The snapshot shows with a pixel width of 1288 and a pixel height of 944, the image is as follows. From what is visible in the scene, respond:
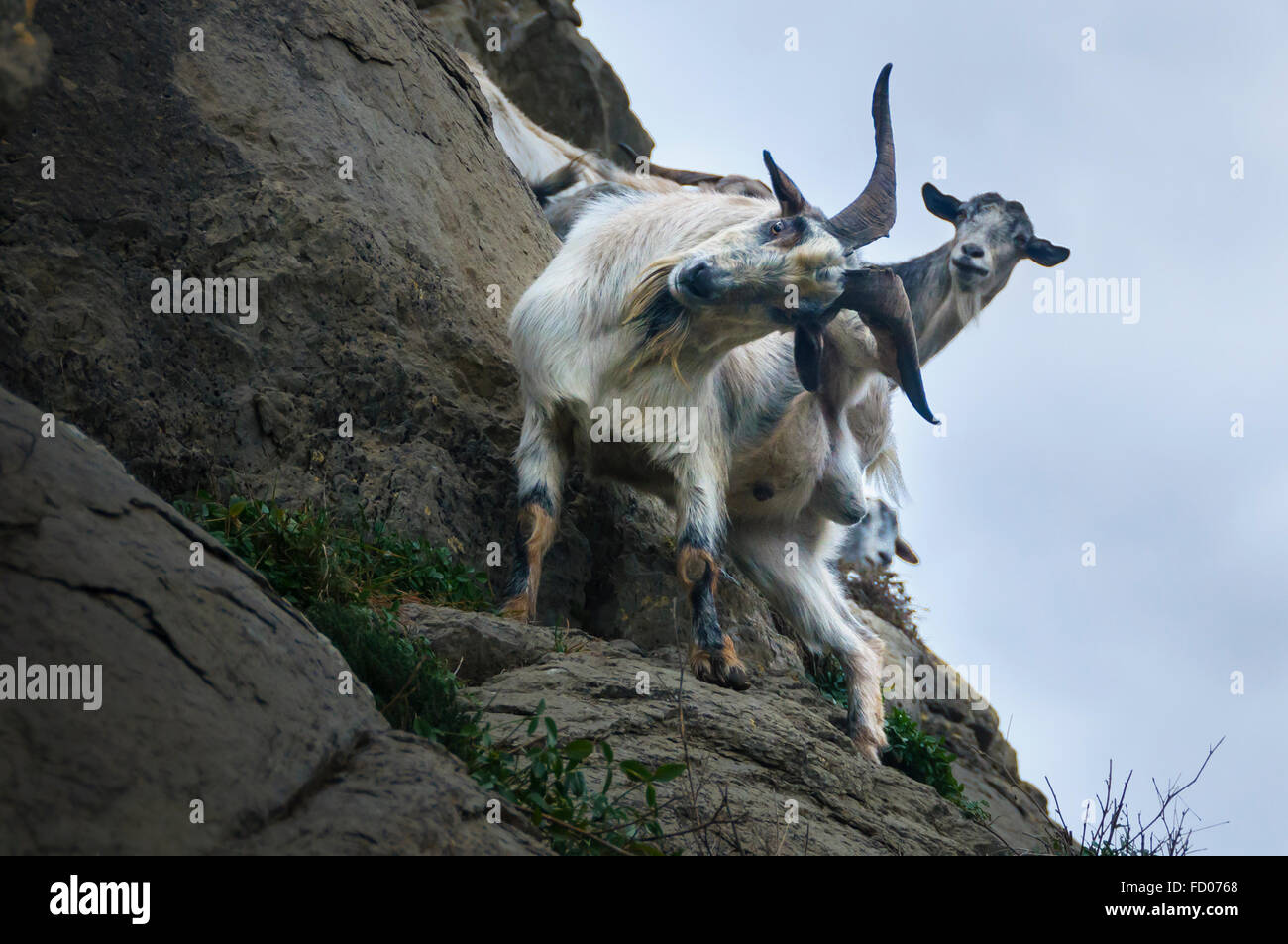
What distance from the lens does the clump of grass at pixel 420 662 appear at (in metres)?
3.57

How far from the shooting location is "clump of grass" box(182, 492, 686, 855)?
357 centimetres

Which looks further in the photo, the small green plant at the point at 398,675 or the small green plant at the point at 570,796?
the small green plant at the point at 398,675

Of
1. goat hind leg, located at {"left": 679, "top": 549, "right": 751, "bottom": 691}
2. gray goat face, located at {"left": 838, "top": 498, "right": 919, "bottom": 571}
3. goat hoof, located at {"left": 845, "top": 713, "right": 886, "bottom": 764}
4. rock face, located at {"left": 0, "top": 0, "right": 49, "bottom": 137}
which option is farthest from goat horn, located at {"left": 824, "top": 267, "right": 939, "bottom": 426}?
gray goat face, located at {"left": 838, "top": 498, "right": 919, "bottom": 571}

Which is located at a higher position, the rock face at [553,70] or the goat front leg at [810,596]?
the rock face at [553,70]

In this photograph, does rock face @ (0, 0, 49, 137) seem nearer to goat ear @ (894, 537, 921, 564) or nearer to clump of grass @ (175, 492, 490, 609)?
clump of grass @ (175, 492, 490, 609)

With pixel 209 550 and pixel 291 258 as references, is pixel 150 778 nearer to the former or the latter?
pixel 209 550

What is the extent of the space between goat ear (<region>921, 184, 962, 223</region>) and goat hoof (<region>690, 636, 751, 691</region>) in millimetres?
4721

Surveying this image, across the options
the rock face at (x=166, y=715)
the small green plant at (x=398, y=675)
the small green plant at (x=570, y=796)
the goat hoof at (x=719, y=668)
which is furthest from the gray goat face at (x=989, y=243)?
the rock face at (x=166, y=715)

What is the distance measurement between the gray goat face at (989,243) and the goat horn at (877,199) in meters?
2.10

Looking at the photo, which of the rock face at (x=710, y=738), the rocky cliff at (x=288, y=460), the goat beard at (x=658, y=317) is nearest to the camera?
the rocky cliff at (x=288, y=460)

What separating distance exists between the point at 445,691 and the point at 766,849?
3.57 feet

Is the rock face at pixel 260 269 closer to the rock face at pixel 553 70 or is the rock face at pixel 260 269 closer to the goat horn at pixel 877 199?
the goat horn at pixel 877 199

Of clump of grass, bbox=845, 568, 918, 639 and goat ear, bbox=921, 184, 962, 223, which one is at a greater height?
goat ear, bbox=921, 184, 962, 223

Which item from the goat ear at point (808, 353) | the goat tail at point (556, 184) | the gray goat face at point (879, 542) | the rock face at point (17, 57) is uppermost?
the goat tail at point (556, 184)
